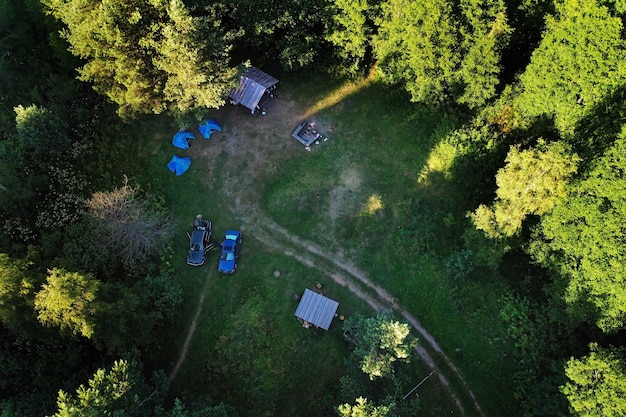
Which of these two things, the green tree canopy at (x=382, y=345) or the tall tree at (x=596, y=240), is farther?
the tall tree at (x=596, y=240)

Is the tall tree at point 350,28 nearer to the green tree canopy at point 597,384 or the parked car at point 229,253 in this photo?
the parked car at point 229,253

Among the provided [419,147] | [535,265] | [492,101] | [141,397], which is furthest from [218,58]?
[535,265]

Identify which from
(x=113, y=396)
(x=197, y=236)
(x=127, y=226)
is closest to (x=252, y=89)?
(x=197, y=236)

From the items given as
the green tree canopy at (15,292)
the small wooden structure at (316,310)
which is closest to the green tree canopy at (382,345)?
the small wooden structure at (316,310)

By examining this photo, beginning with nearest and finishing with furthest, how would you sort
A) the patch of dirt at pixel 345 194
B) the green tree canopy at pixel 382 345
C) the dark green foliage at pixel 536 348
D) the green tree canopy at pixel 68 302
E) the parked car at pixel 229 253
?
1. the green tree canopy at pixel 68 302
2. the green tree canopy at pixel 382 345
3. the dark green foliage at pixel 536 348
4. the parked car at pixel 229 253
5. the patch of dirt at pixel 345 194

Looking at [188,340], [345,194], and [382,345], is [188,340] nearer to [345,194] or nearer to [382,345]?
[382,345]

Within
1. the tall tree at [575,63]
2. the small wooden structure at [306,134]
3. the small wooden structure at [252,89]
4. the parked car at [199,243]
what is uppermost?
the tall tree at [575,63]

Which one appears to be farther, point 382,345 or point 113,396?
point 382,345

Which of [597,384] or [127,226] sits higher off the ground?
[597,384]
